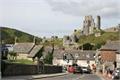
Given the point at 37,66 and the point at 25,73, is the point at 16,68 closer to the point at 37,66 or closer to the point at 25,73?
the point at 25,73

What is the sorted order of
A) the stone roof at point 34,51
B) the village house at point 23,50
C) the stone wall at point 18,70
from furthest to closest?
the village house at point 23,50, the stone roof at point 34,51, the stone wall at point 18,70

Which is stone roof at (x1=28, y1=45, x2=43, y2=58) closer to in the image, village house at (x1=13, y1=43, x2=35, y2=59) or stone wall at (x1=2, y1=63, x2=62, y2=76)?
village house at (x1=13, y1=43, x2=35, y2=59)

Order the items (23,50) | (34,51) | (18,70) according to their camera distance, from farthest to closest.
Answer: (23,50) < (34,51) < (18,70)

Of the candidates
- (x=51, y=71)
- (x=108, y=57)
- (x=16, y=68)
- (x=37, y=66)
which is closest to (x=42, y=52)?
(x=108, y=57)

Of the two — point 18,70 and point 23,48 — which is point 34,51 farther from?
point 18,70

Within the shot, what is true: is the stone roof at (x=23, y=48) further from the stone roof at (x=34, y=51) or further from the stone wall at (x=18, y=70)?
the stone wall at (x=18, y=70)

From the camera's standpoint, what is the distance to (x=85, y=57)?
6029 inches

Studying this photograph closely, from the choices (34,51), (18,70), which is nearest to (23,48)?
(34,51)

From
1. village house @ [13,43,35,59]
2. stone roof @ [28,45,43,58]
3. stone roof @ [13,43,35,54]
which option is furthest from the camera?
stone roof @ [13,43,35,54]

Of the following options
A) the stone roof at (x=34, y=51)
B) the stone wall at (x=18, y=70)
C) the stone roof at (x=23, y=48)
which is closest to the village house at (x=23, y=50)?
the stone roof at (x=23, y=48)

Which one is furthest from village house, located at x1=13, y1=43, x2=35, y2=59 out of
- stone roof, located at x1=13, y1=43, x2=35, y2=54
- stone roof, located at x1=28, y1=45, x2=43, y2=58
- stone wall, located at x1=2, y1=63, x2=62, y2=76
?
stone wall, located at x1=2, y1=63, x2=62, y2=76

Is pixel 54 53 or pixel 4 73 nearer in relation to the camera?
pixel 4 73

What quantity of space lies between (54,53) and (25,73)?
328 feet

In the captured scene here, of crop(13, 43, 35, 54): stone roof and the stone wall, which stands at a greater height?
crop(13, 43, 35, 54): stone roof
